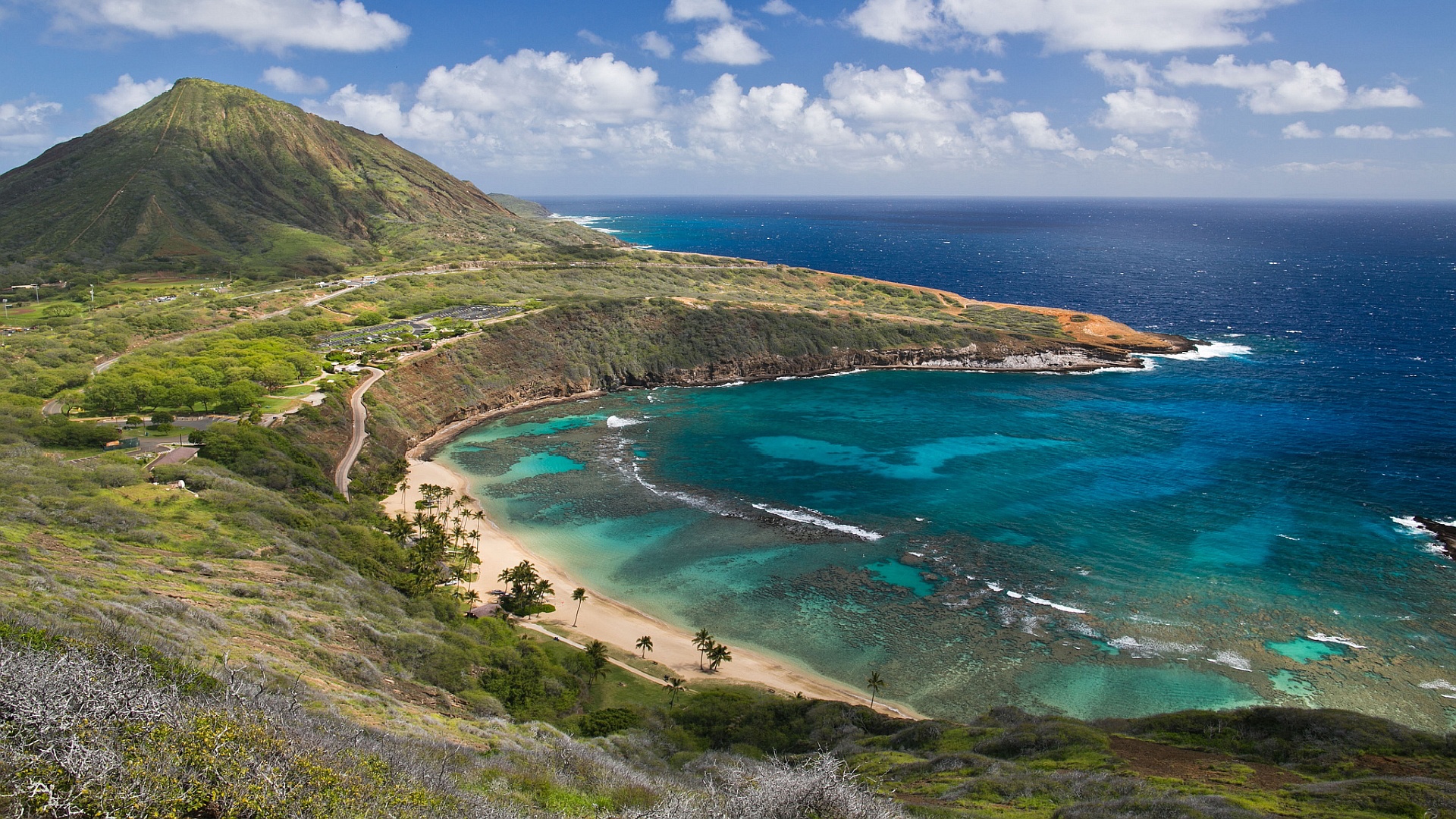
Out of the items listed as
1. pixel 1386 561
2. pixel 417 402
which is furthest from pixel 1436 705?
pixel 417 402

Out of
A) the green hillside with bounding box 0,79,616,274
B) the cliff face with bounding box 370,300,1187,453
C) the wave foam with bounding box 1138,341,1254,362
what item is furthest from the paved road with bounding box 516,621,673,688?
the green hillside with bounding box 0,79,616,274

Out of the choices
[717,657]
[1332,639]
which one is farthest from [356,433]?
[1332,639]

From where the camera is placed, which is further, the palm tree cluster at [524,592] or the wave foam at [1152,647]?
the palm tree cluster at [524,592]

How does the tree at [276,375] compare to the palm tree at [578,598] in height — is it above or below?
above

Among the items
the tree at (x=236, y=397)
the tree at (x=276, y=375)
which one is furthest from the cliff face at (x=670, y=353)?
the tree at (x=236, y=397)

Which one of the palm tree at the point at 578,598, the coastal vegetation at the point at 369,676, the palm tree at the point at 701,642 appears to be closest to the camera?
the coastal vegetation at the point at 369,676

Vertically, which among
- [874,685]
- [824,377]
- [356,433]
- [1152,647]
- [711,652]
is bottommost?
[1152,647]

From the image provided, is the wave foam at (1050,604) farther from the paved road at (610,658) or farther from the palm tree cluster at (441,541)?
the palm tree cluster at (441,541)

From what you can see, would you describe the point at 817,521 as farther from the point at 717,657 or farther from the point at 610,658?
the point at 610,658

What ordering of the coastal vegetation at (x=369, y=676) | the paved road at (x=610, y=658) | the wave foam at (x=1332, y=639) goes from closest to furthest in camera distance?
the coastal vegetation at (x=369, y=676)
the paved road at (x=610, y=658)
the wave foam at (x=1332, y=639)
